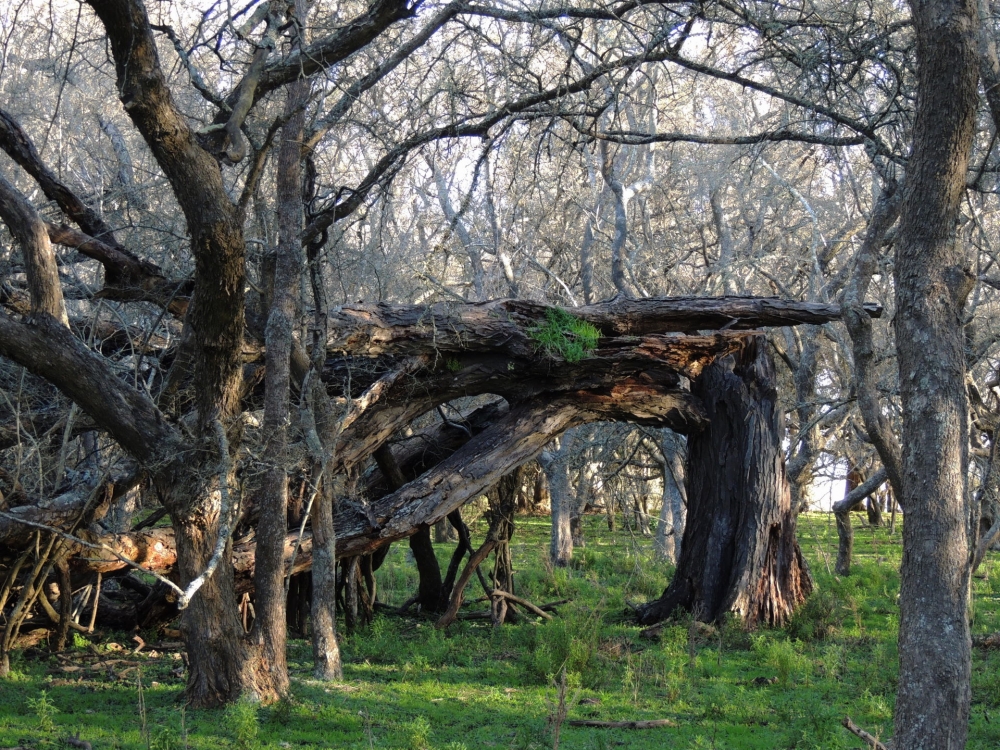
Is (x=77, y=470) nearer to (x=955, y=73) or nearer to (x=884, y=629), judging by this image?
(x=955, y=73)

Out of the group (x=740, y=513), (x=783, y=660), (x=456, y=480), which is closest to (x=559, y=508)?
(x=740, y=513)

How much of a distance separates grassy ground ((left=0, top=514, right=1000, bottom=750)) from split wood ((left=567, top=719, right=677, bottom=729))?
0.18 feet

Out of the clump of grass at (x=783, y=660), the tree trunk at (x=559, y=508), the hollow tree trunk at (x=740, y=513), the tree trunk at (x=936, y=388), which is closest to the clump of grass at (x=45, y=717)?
the tree trunk at (x=936, y=388)

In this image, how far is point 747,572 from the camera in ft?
36.4

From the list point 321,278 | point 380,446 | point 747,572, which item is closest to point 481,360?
point 380,446

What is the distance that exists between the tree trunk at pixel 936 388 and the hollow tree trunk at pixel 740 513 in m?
6.23

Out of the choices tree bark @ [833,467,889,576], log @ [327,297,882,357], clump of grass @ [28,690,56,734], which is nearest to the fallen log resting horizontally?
log @ [327,297,882,357]

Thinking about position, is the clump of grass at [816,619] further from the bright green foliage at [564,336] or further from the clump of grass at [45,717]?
the clump of grass at [45,717]

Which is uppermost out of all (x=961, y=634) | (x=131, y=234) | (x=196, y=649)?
(x=131, y=234)

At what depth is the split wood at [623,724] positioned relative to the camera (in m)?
7.07

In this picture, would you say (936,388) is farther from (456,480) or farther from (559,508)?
(559,508)

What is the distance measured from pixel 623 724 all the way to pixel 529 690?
140cm

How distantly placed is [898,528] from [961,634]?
2352 centimetres

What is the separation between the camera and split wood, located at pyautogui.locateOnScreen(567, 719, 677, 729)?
7074 mm
